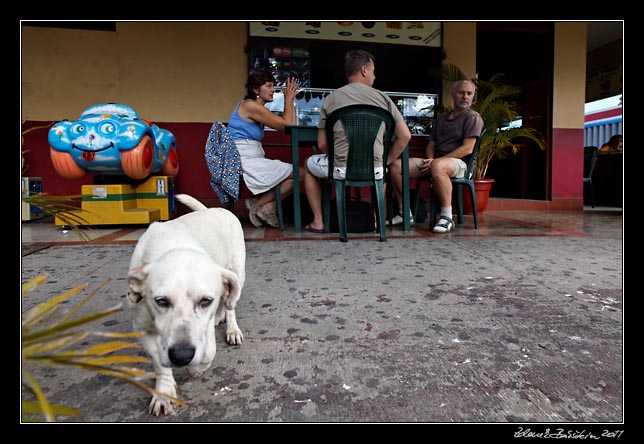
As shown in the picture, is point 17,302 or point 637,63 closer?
point 17,302

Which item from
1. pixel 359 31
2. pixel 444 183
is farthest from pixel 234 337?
pixel 359 31

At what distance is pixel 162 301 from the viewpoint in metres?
1.09

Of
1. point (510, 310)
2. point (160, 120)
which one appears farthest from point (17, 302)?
→ point (160, 120)

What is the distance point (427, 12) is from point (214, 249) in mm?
1061

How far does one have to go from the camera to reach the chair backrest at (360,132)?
371cm

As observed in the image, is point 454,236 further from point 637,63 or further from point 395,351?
point 637,63

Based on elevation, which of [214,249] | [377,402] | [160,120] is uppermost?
[160,120]

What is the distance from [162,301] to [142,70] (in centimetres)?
615

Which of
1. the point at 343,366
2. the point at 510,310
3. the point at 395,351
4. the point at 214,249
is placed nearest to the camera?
the point at 343,366

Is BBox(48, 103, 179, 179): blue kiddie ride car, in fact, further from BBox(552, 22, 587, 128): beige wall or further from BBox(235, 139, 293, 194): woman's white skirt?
BBox(552, 22, 587, 128): beige wall

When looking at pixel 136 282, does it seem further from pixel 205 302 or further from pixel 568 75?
pixel 568 75

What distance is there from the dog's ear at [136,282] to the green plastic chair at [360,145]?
259 cm

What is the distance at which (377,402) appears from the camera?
1.15 meters

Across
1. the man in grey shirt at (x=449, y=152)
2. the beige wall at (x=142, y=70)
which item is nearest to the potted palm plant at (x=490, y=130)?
the man in grey shirt at (x=449, y=152)
